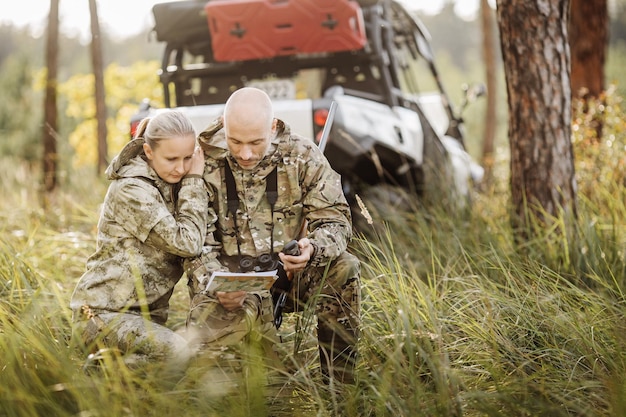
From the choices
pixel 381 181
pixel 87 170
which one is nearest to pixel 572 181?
pixel 381 181

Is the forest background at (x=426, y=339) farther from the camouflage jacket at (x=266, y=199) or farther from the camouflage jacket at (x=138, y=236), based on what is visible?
the camouflage jacket at (x=266, y=199)

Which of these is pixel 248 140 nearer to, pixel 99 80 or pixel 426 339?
pixel 426 339

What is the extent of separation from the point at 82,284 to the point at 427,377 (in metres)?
1.45

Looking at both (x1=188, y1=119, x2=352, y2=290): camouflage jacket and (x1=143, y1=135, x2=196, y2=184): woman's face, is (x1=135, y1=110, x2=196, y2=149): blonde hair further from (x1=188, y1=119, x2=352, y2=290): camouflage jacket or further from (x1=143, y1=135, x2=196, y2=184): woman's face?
(x1=188, y1=119, x2=352, y2=290): camouflage jacket

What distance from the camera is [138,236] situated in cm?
309

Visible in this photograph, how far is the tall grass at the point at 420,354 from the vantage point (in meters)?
2.46

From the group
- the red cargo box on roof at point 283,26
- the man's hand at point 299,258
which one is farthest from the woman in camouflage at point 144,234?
the red cargo box on roof at point 283,26

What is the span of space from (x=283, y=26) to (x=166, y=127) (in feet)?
10.5

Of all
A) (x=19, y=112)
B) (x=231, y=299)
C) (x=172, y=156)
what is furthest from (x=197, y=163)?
(x=19, y=112)

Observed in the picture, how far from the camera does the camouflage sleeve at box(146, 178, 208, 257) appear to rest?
3.05m

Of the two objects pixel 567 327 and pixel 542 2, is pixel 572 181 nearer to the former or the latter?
pixel 542 2

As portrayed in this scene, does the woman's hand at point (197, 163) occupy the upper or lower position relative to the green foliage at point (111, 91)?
upper

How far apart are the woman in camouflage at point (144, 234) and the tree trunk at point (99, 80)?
13.1ft

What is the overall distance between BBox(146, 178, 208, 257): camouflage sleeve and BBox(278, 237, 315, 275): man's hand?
0.36 m
